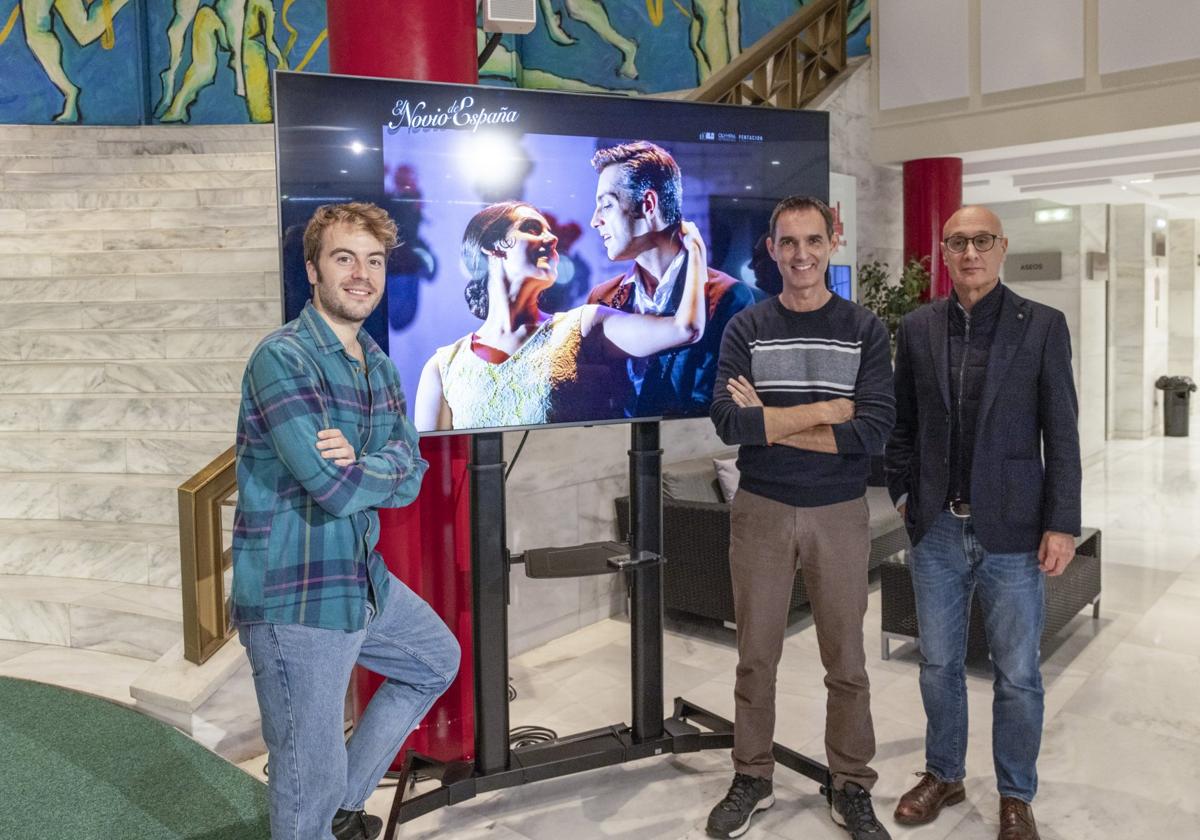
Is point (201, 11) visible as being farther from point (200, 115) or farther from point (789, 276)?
point (789, 276)

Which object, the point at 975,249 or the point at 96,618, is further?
the point at 96,618

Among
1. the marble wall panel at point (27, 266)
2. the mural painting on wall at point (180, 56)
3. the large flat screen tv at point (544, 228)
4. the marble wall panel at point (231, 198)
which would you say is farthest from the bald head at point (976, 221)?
the mural painting on wall at point (180, 56)

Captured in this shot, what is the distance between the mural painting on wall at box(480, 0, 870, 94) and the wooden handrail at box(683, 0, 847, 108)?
243cm

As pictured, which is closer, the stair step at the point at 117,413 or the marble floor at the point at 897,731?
the marble floor at the point at 897,731

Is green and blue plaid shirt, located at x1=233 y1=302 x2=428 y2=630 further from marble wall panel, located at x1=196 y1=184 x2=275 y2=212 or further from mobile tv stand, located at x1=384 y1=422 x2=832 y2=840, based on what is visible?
marble wall panel, located at x1=196 y1=184 x2=275 y2=212

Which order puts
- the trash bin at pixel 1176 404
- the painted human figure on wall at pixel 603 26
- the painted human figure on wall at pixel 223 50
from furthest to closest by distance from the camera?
the trash bin at pixel 1176 404
the painted human figure on wall at pixel 603 26
the painted human figure on wall at pixel 223 50

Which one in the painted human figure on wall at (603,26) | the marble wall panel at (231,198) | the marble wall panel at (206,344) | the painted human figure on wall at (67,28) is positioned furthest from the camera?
the painted human figure on wall at (603,26)

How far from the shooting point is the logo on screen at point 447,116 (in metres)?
2.62

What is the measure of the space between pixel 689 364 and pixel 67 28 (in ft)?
32.2

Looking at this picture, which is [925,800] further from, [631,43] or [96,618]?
[631,43]

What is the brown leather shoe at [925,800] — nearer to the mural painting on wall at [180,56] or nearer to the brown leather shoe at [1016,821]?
the brown leather shoe at [1016,821]

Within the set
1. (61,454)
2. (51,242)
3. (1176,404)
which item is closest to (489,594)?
(61,454)

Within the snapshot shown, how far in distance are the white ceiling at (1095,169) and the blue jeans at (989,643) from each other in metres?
5.29

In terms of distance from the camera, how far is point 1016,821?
266cm
